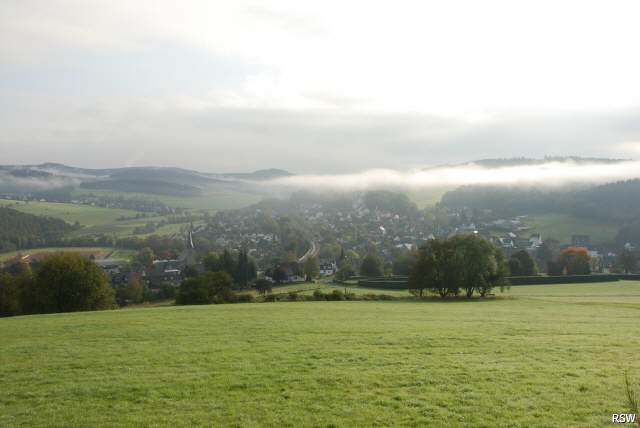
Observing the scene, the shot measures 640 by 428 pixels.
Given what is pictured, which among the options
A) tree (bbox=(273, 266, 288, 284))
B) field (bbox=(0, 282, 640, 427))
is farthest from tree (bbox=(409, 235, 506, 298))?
tree (bbox=(273, 266, 288, 284))

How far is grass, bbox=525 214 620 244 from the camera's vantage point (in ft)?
490

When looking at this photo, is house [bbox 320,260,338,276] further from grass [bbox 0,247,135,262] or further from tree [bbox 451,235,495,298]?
tree [bbox 451,235,495,298]

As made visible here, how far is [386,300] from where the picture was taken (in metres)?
52.4

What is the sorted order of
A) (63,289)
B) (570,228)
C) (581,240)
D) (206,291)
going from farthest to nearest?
(570,228) → (581,240) → (206,291) → (63,289)

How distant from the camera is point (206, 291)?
54688 mm

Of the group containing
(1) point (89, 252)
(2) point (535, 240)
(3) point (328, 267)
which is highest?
(2) point (535, 240)

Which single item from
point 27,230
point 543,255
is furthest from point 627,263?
point 27,230

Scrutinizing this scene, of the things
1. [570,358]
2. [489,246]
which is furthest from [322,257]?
[570,358]

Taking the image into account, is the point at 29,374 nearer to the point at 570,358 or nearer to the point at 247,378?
the point at 247,378

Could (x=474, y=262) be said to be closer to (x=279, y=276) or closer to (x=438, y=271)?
(x=438, y=271)

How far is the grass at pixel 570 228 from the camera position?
490ft

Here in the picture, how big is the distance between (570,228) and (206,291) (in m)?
144

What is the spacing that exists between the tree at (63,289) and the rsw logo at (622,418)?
161 ft

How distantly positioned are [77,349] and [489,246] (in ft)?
169
